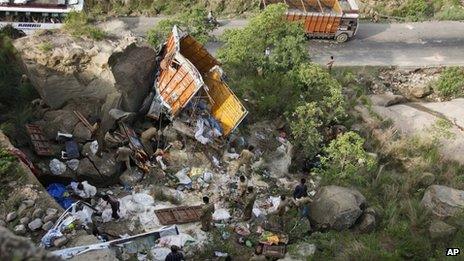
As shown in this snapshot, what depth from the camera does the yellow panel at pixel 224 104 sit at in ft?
45.5

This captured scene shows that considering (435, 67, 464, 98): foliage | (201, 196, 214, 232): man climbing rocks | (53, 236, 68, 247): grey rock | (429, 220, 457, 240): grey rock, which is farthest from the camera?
(435, 67, 464, 98): foliage

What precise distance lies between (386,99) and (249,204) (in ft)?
31.2

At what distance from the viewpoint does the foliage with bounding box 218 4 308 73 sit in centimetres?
1606

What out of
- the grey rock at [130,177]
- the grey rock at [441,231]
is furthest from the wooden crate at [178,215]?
the grey rock at [441,231]

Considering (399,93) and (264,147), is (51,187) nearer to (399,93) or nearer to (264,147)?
(264,147)

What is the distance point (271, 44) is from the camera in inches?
640

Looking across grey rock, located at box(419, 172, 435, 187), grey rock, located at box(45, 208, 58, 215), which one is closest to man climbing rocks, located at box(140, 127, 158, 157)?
grey rock, located at box(45, 208, 58, 215)

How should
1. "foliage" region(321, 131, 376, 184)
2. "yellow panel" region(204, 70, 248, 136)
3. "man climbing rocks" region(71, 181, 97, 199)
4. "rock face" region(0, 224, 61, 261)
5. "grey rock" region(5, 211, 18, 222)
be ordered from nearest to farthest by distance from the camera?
"rock face" region(0, 224, 61, 261), "grey rock" region(5, 211, 18, 222), "man climbing rocks" region(71, 181, 97, 199), "foliage" region(321, 131, 376, 184), "yellow panel" region(204, 70, 248, 136)

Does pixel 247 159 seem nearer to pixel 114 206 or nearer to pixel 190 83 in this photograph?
pixel 190 83

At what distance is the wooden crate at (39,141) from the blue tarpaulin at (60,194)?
0.89 metres

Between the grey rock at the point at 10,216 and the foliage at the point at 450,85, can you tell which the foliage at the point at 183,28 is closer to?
the grey rock at the point at 10,216

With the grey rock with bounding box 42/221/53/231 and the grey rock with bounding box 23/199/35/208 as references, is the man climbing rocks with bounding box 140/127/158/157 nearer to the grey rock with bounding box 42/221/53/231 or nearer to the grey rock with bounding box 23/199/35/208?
the grey rock with bounding box 23/199/35/208

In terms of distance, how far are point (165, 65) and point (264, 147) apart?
11.6 ft

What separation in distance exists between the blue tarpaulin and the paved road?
10291 millimetres
